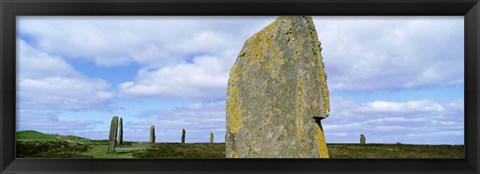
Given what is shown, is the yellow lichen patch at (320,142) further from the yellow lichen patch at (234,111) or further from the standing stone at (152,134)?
the standing stone at (152,134)

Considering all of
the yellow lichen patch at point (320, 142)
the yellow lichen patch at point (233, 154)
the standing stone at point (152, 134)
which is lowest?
the standing stone at point (152, 134)

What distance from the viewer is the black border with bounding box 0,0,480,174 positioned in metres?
2.84

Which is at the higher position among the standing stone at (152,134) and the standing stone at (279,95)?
the standing stone at (279,95)

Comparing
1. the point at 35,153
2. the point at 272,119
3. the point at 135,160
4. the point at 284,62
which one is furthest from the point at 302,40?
the point at 35,153

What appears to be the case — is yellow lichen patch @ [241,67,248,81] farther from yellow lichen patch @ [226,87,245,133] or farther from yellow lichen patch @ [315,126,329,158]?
yellow lichen patch @ [315,126,329,158]

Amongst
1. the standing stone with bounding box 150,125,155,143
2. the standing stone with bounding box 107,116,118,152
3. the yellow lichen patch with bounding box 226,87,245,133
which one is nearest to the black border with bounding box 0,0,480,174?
the yellow lichen patch with bounding box 226,87,245,133

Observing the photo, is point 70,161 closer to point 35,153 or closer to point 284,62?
point 284,62

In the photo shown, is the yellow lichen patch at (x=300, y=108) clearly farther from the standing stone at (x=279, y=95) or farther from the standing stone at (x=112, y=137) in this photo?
the standing stone at (x=112, y=137)
